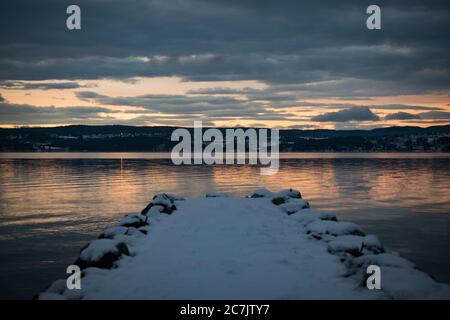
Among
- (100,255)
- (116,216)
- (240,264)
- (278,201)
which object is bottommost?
(116,216)

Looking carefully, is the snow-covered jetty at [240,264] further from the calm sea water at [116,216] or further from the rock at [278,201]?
the rock at [278,201]

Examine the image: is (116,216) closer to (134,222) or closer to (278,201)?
(278,201)

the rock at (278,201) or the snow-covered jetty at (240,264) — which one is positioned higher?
the snow-covered jetty at (240,264)

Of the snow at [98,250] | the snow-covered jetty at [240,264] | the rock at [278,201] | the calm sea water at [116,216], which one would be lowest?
the calm sea water at [116,216]

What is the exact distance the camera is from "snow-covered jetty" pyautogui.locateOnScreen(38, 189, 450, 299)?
8.03 m

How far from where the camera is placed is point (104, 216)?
1019 inches

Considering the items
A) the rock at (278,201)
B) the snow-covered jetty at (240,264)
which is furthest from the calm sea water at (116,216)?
the rock at (278,201)

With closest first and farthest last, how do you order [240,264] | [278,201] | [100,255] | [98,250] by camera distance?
[240,264] → [100,255] → [98,250] → [278,201]

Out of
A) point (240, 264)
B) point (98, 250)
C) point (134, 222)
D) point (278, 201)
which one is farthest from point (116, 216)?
point (240, 264)

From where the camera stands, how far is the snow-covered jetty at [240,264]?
8.03m

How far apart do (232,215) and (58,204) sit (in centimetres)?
1813

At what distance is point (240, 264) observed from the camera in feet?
32.3
